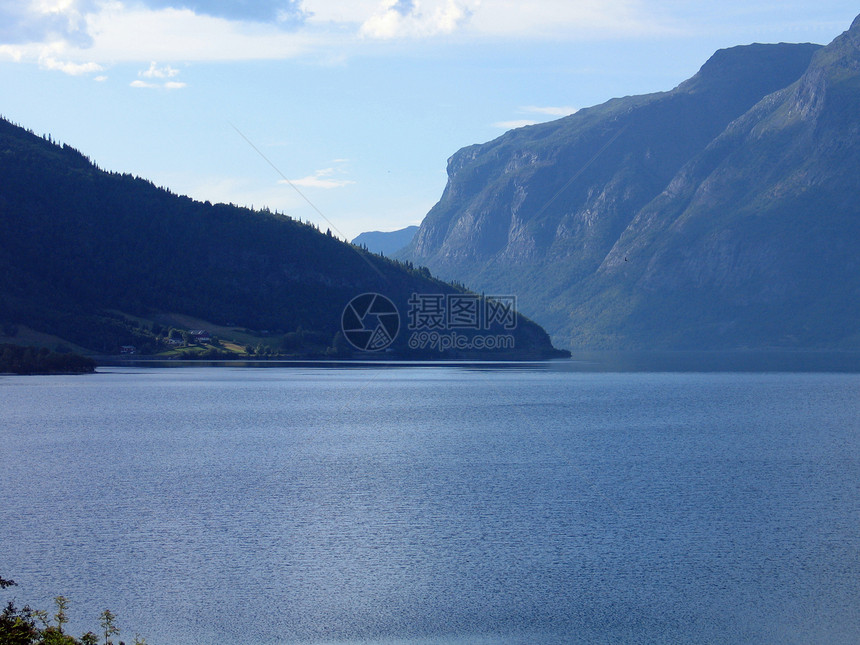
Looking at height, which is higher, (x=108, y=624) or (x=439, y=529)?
(x=108, y=624)

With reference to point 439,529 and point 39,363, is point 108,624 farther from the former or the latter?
point 39,363

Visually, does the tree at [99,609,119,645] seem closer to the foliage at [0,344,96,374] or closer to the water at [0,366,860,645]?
the water at [0,366,860,645]

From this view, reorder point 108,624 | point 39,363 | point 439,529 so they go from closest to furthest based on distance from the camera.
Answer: point 108,624 → point 439,529 → point 39,363

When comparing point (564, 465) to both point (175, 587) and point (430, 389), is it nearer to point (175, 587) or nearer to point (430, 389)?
point (175, 587)

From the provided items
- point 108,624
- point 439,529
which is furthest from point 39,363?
point 108,624

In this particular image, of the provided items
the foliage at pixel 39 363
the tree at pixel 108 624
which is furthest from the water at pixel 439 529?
the foliage at pixel 39 363

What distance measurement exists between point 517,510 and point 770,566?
14368 millimetres

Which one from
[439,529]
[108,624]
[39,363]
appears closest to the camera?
[108,624]

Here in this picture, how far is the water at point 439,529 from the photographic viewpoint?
31.5 meters

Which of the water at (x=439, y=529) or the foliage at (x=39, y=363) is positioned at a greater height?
the foliage at (x=39, y=363)

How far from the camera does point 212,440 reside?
79.6 meters

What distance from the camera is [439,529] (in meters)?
43.6

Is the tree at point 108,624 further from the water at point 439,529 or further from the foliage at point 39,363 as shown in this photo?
the foliage at point 39,363

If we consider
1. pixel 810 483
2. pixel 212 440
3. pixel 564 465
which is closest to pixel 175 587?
pixel 564 465
